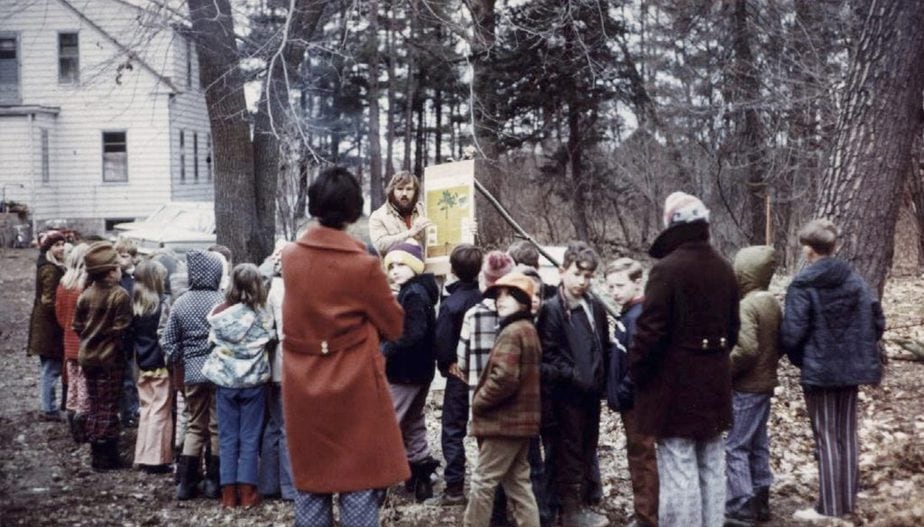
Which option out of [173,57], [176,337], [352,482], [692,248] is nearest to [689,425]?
[692,248]

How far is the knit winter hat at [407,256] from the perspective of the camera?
22.3 ft

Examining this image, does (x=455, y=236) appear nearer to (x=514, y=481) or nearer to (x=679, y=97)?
(x=514, y=481)

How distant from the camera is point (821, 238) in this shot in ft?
20.4

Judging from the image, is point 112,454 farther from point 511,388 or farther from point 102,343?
point 511,388

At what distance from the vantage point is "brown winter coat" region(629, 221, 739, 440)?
5273 millimetres

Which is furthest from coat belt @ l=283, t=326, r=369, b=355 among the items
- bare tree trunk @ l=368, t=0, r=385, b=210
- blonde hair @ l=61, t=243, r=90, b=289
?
bare tree trunk @ l=368, t=0, r=385, b=210

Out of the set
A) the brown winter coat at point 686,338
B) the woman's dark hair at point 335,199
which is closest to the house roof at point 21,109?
the woman's dark hair at point 335,199

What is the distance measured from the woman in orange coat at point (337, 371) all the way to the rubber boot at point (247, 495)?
7.65 ft

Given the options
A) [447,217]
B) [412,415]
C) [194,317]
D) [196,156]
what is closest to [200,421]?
[194,317]

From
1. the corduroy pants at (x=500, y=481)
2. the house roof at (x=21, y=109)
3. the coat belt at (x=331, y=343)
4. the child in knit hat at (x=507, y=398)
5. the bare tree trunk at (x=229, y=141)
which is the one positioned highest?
the house roof at (x=21, y=109)

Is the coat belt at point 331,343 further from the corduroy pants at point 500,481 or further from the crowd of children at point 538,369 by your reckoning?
the corduroy pants at point 500,481

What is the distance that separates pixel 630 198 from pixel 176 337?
928 inches

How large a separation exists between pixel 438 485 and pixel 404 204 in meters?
2.17

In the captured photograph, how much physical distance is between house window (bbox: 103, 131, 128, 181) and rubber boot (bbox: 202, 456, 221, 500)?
28.0 meters
